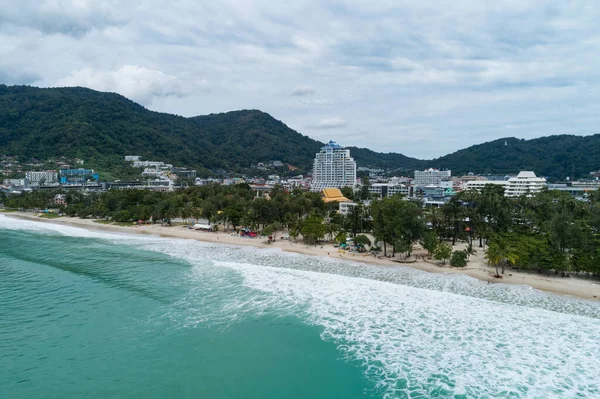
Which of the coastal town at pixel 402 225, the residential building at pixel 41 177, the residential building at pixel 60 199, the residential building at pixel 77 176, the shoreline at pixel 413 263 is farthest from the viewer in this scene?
the residential building at pixel 77 176

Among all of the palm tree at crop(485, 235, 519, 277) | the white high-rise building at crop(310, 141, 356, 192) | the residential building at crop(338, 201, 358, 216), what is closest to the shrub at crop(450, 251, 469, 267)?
the palm tree at crop(485, 235, 519, 277)

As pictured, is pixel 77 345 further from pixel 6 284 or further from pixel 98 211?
pixel 98 211

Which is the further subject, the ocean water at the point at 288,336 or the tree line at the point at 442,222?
the tree line at the point at 442,222

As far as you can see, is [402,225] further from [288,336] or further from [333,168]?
[333,168]

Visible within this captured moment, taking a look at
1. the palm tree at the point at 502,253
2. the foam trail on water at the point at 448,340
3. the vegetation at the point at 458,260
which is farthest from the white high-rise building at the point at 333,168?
the foam trail on water at the point at 448,340

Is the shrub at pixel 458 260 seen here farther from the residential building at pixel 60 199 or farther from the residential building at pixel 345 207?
the residential building at pixel 60 199

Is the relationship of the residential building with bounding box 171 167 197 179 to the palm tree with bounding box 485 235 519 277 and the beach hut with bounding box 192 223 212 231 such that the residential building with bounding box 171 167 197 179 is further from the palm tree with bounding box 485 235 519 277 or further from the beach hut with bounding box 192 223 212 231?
the palm tree with bounding box 485 235 519 277
